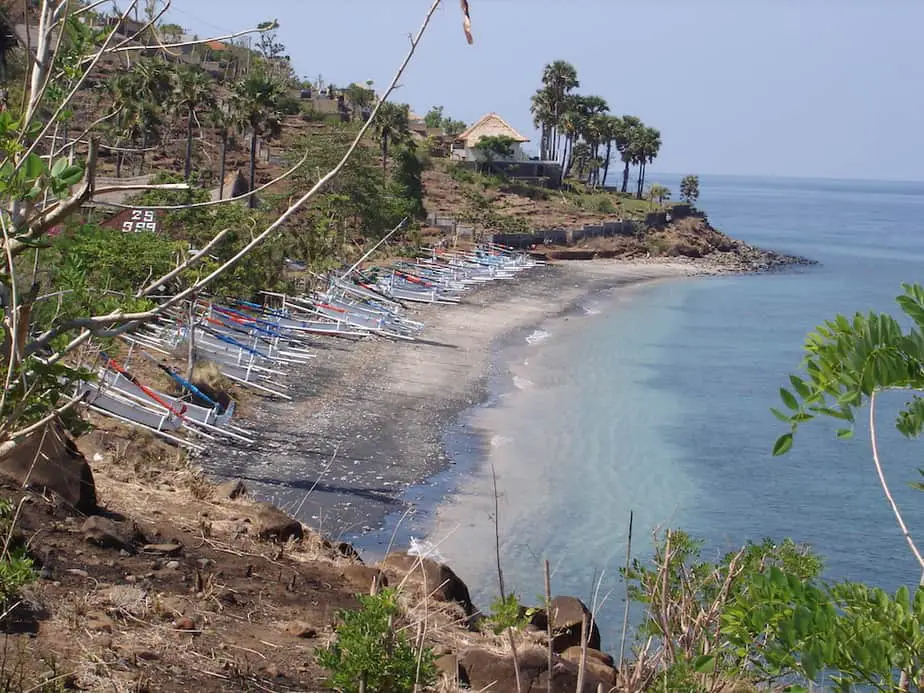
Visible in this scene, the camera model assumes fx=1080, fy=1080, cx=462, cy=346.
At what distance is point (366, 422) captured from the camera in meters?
23.9

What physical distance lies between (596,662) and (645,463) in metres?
15.9

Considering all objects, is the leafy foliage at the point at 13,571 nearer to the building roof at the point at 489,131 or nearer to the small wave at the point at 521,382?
the small wave at the point at 521,382

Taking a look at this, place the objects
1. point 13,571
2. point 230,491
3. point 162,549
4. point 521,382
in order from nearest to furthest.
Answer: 1. point 13,571
2. point 162,549
3. point 230,491
4. point 521,382

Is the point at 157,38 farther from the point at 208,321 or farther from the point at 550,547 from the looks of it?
the point at 208,321

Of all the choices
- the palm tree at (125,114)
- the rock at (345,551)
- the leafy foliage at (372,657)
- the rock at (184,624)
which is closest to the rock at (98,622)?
the rock at (184,624)

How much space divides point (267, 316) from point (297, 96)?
59.4 meters

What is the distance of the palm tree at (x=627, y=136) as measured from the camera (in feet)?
308

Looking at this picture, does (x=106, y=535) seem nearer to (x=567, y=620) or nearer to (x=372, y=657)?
(x=372, y=657)

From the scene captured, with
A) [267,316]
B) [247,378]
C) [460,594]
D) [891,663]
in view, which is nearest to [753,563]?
[891,663]

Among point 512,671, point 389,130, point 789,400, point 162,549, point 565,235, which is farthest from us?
point 565,235

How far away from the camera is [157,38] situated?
530 centimetres

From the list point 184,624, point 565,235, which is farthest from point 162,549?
point 565,235

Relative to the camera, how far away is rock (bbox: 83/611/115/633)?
714 cm

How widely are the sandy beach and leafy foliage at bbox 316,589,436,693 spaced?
7746mm
